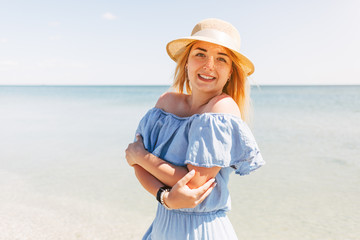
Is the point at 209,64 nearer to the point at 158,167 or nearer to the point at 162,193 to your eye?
the point at 158,167

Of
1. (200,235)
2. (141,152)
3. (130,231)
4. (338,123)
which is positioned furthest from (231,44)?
(338,123)

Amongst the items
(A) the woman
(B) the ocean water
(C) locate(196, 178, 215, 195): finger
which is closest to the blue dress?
(A) the woman

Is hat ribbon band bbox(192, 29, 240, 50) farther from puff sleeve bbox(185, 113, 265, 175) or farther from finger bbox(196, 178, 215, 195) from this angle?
finger bbox(196, 178, 215, 195)

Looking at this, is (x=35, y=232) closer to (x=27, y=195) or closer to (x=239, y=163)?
(x=27, y=195)

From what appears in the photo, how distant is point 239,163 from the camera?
155cm

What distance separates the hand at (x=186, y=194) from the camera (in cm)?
147

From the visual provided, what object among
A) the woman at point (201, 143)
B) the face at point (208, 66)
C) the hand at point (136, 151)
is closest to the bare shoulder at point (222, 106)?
the woman at point (201, 143)

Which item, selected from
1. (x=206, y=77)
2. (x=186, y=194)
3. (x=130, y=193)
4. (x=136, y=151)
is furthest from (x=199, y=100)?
(x=130, y=193)

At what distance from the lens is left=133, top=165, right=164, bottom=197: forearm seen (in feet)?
5.34

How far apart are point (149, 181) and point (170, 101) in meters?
0.53

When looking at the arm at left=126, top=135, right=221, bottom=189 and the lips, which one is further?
the lips

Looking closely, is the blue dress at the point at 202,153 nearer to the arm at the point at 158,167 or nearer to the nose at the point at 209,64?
the arm at the point at 158,167

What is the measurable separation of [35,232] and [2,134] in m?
7.27

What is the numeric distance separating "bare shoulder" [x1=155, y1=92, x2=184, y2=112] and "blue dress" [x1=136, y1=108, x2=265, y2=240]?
0.18ft
